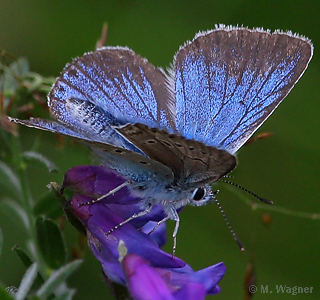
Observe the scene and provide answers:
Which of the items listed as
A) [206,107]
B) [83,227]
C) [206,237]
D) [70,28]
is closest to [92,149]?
[83,227]

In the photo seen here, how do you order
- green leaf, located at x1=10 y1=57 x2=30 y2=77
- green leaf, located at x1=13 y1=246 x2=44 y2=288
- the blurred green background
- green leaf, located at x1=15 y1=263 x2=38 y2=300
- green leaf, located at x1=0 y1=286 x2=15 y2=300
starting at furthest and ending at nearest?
the blurred green background
green leaf, located at x1=10 y1=57 x2=30 y2=77
green leaf, located at x1=13 y1=246 x2=44 y2=288
green leaf, located at x1=15 y1=263 x2=38 y2=300
green leaf, located at x1=0 y1=286 x2=15 y2=300

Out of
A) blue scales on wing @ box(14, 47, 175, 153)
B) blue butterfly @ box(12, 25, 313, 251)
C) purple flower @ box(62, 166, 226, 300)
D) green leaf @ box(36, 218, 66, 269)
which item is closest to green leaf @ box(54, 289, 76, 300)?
purple flower @ box(62, 166, 226, 300)

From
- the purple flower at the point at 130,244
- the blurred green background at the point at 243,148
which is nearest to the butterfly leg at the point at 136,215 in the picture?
the purple flower at the point at 130,244

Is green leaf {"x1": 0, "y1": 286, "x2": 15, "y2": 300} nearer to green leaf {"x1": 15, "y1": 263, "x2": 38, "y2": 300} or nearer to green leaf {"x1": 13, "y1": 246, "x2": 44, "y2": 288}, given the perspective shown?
green leaf {"x1": 15, "y1": 263, "x2": 38, "y2": 300}

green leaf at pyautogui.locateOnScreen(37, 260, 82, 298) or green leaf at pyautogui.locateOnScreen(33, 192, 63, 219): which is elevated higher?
green leaf at pyautogui.locateOnScreen(37, 260, 82, 298)

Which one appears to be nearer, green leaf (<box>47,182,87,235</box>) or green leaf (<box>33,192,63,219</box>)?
green leaf (<box>47,182,87,235</box>)

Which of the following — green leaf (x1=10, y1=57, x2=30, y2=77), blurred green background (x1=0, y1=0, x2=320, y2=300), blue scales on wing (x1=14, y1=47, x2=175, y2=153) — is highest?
blue scales on wing (x1=14, y1=47, x2=175, y2=153)

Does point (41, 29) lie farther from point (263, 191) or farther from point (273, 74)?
point (273, 74)

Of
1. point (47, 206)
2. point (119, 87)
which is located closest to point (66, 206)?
point (47, 206)
